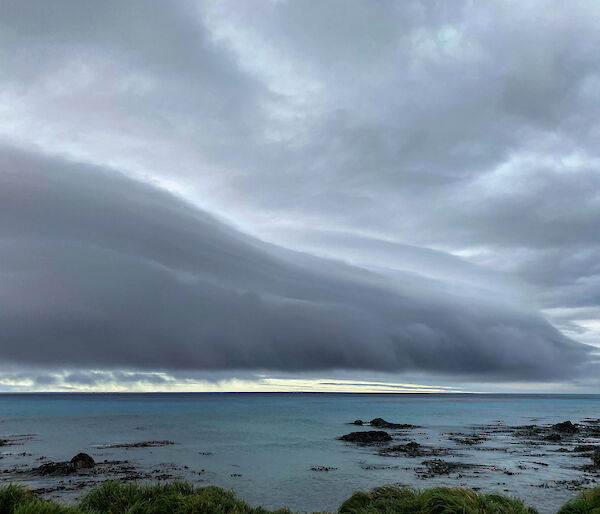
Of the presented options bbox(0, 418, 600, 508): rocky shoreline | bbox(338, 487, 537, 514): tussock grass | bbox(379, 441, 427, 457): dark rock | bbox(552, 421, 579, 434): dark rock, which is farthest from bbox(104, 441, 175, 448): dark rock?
bbox(552, 421, 579, 434): dark rock

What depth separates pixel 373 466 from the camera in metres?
46.6

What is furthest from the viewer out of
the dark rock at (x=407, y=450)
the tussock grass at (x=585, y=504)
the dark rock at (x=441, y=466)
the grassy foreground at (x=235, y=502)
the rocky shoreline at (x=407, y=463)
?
the dark rock at (x=407, y=450)

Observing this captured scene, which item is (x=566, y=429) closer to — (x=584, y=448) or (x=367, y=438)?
(x=584, y=448)

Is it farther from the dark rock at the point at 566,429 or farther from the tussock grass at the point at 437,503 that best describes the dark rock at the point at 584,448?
the tussock grass at the point at 437,503

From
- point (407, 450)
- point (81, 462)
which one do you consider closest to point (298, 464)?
point (407, 450)

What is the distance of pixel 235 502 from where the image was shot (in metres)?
19.8

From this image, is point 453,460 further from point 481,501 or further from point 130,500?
point 130,500

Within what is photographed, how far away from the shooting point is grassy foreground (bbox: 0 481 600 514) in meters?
17.0

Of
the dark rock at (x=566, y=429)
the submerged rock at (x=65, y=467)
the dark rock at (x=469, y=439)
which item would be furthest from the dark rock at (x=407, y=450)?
the dark rock at (x=566, y=429)

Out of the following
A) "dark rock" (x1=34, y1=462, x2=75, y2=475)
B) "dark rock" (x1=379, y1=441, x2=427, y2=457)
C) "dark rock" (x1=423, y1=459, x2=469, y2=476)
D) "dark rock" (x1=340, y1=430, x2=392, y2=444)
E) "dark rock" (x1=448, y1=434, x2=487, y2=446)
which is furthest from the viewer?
"dark rock" (x1=340, y1=430, x2=392, y2=444)

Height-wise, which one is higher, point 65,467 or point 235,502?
point 235,502

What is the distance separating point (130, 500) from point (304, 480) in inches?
876

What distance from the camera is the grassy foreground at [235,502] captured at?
1700cm

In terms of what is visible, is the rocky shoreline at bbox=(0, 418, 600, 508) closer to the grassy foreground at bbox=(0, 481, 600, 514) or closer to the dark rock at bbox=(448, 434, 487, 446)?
the dark rock at bbox=(448, 434, 487, 446)
